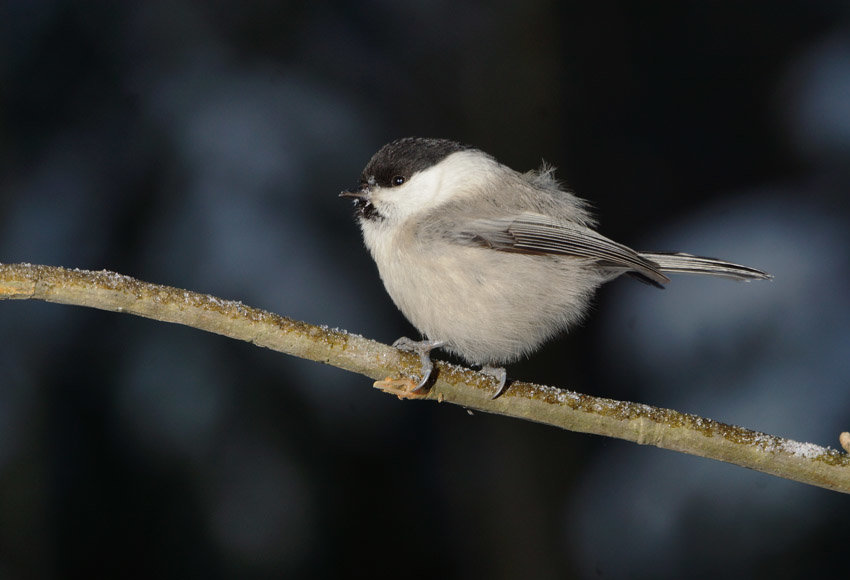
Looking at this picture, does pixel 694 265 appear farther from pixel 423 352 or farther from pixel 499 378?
pixel 423 352

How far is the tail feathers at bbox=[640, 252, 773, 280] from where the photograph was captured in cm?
163

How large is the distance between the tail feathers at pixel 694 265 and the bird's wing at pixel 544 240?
0.06m

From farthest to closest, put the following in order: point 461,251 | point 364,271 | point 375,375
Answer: point 364,271 → point 461,251 → point 375,375

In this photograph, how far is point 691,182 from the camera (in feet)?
9.07

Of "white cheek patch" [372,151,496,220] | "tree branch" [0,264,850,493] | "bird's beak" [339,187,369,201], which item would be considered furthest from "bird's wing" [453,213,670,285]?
"tree branch" [0,264,850,493]

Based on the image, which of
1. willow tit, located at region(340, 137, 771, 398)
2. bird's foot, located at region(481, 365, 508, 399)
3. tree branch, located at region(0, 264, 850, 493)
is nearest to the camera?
tree branch, located at region(0, 264, 850, 493)

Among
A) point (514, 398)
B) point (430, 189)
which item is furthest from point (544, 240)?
point (514, 398)

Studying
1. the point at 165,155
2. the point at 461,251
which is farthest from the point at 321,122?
the point at 461,251

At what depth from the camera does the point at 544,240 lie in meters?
1.59

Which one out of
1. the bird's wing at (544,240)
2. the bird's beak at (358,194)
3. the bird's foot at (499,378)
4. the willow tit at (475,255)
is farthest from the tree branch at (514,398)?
the bird's beak at (358,194)

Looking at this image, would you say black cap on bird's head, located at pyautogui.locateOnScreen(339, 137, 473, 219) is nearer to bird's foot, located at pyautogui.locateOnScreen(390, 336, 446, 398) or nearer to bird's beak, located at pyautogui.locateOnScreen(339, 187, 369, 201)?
bird's beak, located at pyautogui.locateOnScreen(339, 187, 369, 201)

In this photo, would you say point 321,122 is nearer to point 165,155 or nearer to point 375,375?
point 165,155

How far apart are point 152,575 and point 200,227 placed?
3.40 ft

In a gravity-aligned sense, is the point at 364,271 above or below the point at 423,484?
above
